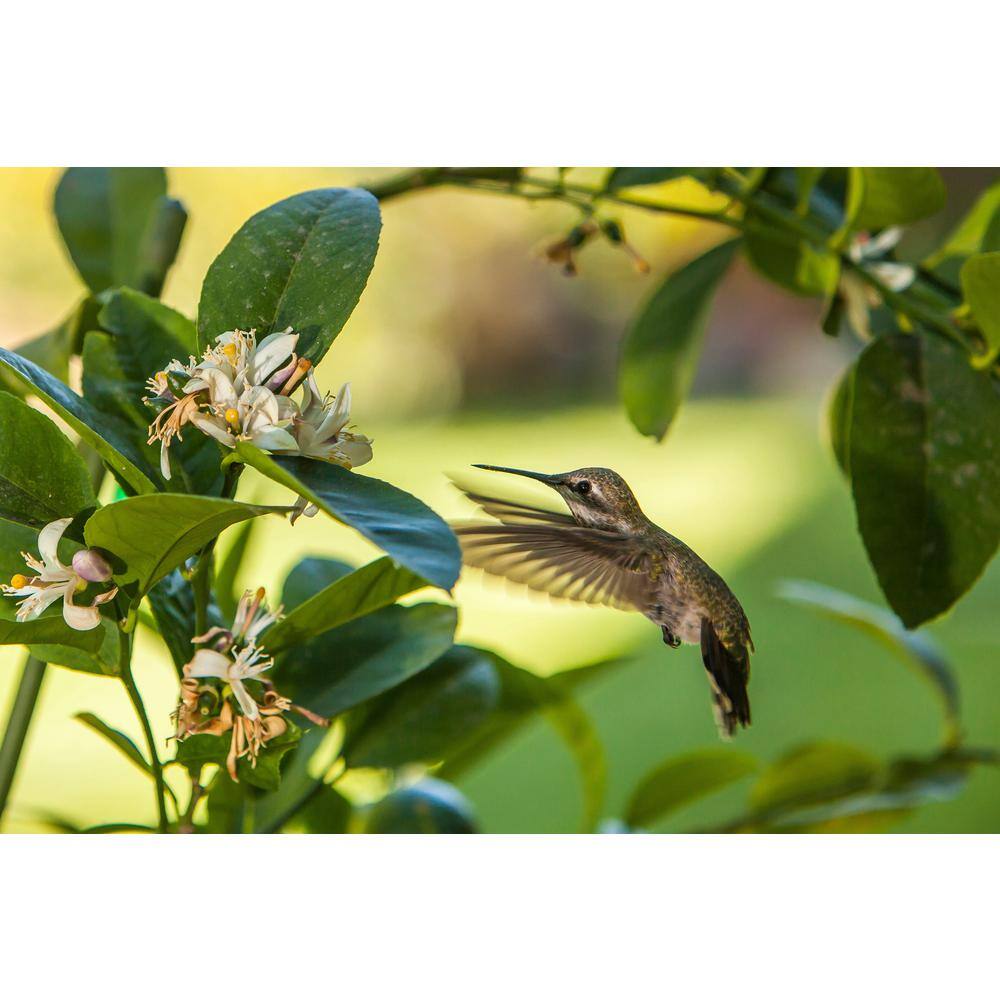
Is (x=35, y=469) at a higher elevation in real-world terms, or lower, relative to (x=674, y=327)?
lower

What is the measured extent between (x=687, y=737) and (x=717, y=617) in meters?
1.73

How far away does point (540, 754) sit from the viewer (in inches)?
86.7

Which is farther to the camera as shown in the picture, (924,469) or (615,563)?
(924,469)

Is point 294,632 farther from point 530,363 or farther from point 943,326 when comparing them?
point 530,363

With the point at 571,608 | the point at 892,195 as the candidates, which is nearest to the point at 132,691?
the point at 892,195

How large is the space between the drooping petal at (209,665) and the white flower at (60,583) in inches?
1.4

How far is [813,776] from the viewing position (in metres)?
0.79

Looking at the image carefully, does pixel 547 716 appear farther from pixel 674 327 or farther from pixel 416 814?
pixel 674 327

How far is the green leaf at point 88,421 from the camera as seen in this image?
0.37 meters

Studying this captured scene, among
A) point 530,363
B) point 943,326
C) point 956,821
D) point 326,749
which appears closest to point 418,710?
point 326,749

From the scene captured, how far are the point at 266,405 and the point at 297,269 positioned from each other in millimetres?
72

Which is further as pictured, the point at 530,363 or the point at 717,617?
the point at 530,363

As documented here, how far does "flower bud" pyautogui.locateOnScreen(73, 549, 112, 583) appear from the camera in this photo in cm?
38

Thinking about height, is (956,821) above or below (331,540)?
below
